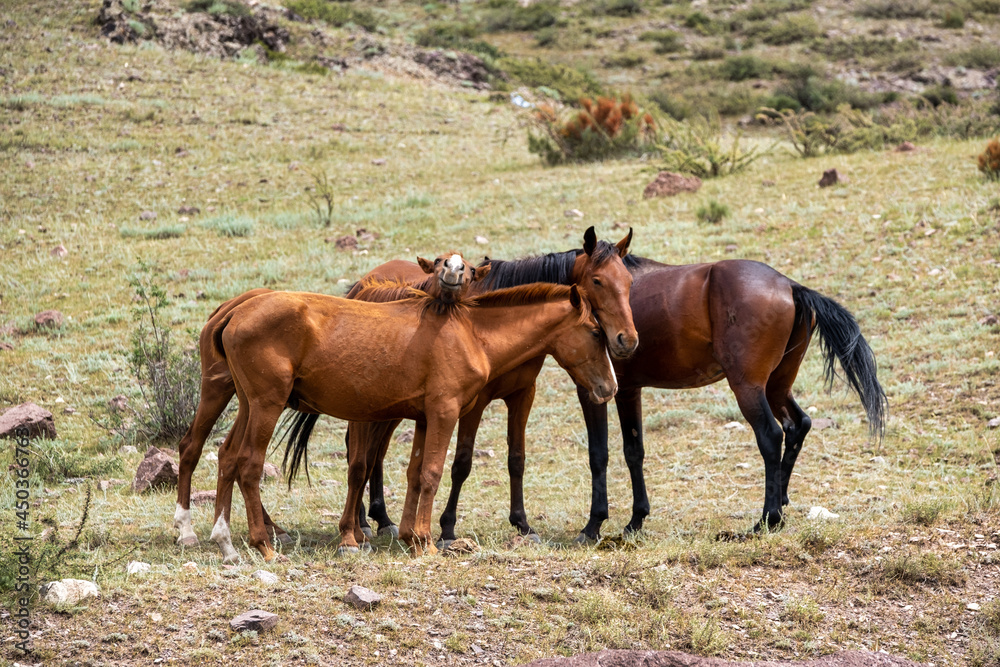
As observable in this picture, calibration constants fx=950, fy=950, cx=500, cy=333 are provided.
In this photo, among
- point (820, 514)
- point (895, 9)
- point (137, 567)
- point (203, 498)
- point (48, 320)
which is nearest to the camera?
point (137, 567)

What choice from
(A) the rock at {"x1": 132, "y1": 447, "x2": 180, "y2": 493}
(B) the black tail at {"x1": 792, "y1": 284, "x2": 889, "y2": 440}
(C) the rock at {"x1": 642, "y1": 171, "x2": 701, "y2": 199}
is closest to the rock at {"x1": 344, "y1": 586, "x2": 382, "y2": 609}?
(A) the rock at {"x1": 132, "y1": 447, "x2": 180, "y2": 493}

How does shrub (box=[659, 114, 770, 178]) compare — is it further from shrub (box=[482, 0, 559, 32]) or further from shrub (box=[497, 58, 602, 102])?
shrub (box=[482, 0, 559, 32])

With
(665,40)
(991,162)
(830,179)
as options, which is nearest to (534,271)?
(830,179)

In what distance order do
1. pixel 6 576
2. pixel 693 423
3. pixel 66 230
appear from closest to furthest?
pixel 6 576
pixel 693 423
pixel 66 230

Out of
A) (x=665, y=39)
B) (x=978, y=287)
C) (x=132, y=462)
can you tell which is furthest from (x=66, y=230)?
(x=665, y=39)

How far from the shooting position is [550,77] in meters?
31.1

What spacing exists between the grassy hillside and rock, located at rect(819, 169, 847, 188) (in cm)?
21

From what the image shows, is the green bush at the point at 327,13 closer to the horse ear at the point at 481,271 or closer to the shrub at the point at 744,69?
the shrub at the point at 744,69

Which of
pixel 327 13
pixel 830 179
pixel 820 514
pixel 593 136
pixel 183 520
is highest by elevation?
pixel 327 13

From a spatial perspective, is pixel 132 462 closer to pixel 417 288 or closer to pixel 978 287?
pixel 417 288

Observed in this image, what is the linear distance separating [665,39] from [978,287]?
32.2 m

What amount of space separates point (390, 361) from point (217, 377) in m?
1.37

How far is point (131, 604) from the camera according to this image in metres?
4.81

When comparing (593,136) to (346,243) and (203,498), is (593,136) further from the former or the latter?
(203,498)
